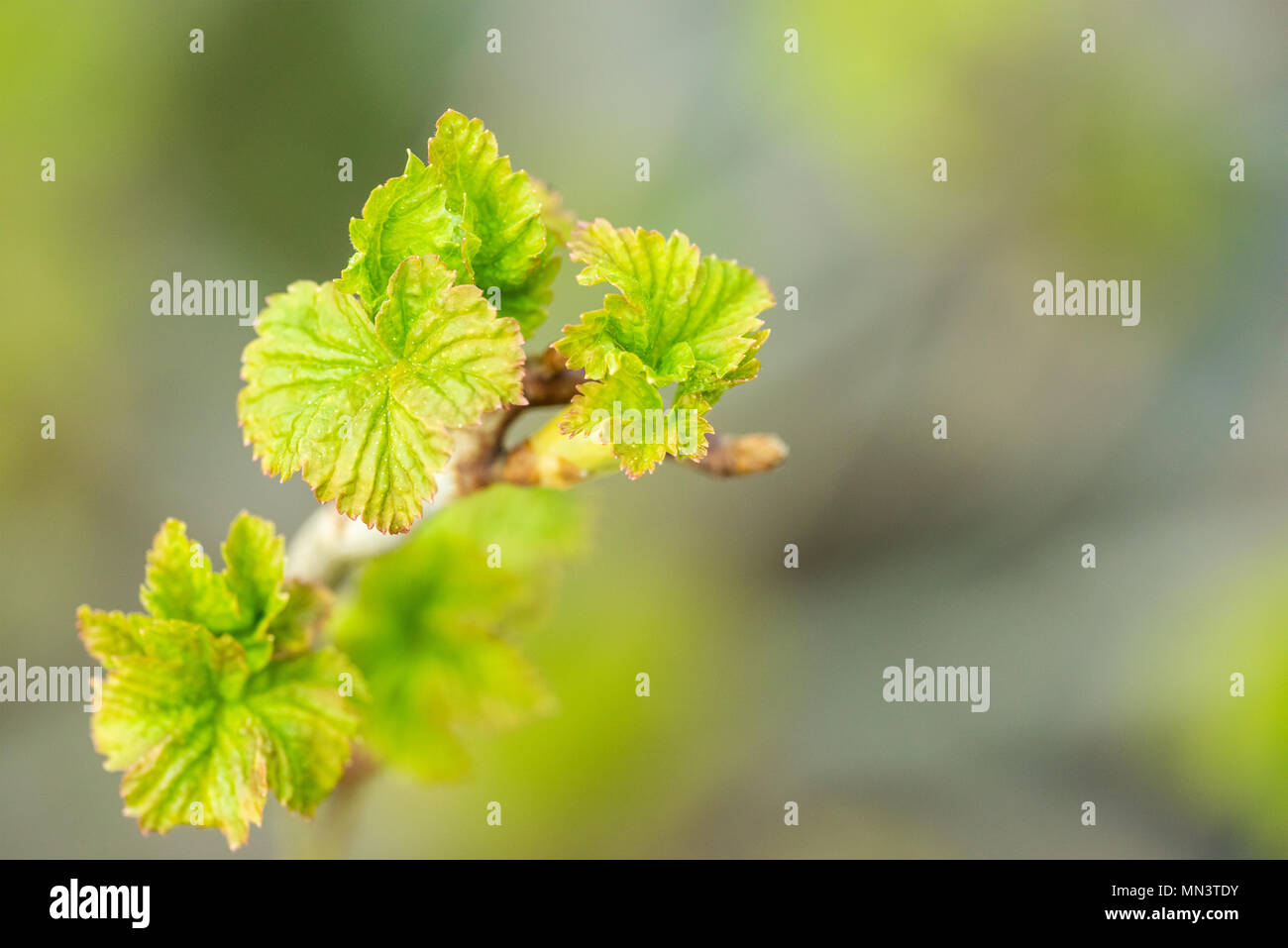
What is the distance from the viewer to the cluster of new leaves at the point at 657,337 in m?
0.57

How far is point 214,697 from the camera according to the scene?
72 cm

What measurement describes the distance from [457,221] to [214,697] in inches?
15.4

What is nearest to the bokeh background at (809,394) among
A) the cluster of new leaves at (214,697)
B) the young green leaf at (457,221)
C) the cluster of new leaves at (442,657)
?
the cluster of new leaves at (442,657)

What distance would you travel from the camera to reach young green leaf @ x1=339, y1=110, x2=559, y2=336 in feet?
1.93

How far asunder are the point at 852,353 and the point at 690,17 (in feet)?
2.94

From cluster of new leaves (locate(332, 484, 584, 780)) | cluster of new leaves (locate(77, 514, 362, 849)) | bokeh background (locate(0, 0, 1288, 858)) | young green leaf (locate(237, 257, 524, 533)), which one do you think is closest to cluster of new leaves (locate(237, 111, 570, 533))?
young green leaf (locate(237, 257, 524, 533))

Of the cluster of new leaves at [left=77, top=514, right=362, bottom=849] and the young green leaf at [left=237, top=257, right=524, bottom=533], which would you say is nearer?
the young green leaf at [left=237, top=257, right=524, bottom=533]

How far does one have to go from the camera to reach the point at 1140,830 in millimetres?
2309

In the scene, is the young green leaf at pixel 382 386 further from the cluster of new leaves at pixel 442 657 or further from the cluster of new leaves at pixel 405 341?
the cluster of new leaves at pixel 442 657

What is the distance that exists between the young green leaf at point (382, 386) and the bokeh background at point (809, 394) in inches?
62.8

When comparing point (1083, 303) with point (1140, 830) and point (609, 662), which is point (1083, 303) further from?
point (609, 662)

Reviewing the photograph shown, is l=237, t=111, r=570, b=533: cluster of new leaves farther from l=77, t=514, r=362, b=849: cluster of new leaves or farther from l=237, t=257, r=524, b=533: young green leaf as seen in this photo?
l=77, t=514, r=362, b=849: cluster of new leaves

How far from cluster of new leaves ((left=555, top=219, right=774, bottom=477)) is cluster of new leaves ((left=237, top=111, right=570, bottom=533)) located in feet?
0.14

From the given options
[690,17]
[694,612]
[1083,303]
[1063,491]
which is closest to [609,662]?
[694,612]
